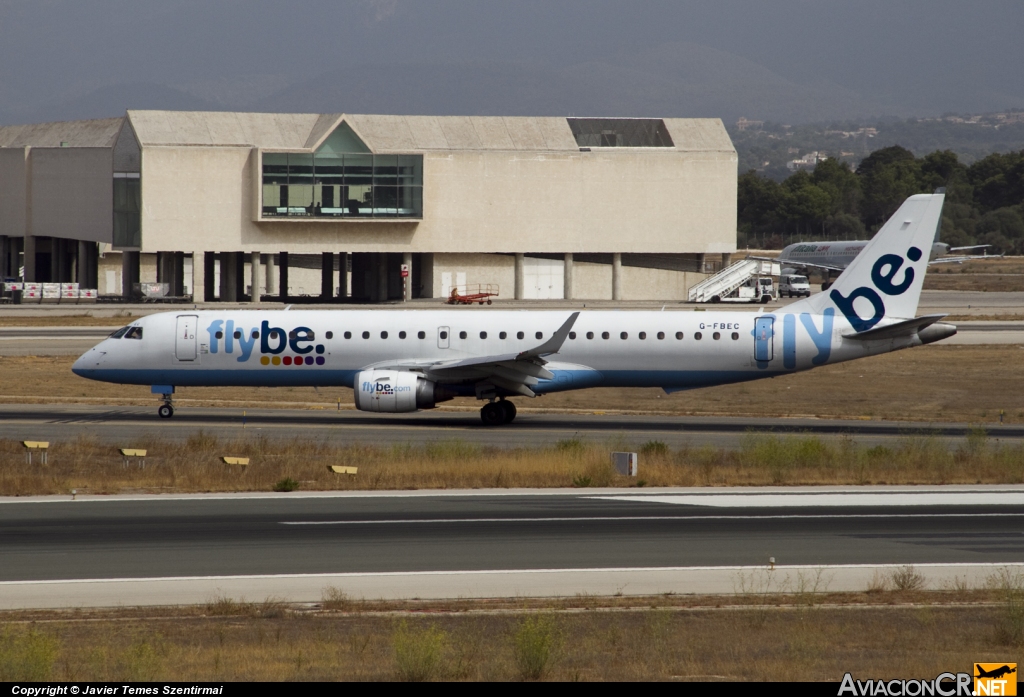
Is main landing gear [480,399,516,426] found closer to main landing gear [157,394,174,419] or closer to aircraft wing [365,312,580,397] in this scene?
aircraft wing [365,312,580,397]

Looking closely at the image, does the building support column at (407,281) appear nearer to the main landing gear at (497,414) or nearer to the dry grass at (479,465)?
the main landing gear at (497,414)

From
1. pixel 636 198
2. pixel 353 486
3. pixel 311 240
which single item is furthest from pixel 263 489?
pixel 636 198

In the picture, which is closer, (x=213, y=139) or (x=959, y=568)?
(x=959, y=568)

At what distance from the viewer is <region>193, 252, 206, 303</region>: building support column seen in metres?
92.2

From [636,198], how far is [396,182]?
1876 centimetres

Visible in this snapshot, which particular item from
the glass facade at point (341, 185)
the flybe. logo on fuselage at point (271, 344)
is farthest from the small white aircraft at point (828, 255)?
the flybe. logo on fuselage at point (271, 344)

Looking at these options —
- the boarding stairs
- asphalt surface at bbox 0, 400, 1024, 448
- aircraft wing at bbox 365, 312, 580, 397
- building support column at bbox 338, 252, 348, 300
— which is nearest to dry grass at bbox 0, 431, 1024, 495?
asphalt surface at bbox 0, 400, 1024, 448

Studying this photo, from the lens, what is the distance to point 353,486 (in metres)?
25.2

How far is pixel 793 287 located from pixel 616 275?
1675 centimetres

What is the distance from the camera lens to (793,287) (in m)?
105

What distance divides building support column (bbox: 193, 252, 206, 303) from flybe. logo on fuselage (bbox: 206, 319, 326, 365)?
5718 cm

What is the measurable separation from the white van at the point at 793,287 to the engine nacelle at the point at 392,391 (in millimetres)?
72579

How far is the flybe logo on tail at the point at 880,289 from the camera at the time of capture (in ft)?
118

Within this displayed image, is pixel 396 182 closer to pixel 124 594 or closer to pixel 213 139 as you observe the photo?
pixel 213 139
